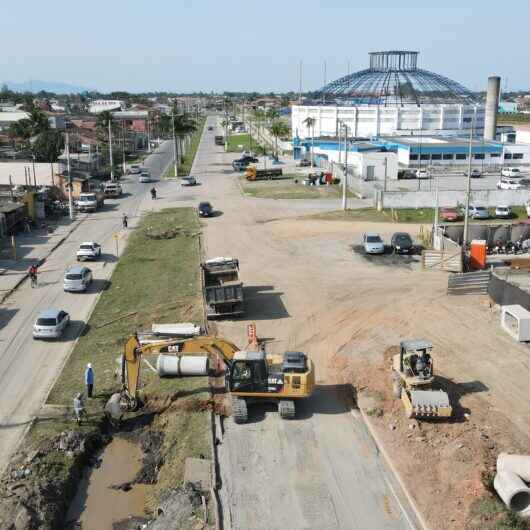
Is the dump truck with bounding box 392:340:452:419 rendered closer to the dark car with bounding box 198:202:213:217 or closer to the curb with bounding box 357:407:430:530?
the curb with bounding box 357:407:430:530

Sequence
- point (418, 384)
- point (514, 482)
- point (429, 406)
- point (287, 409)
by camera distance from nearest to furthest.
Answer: point (514, 482), point (429, 406), point (287, 409), point (418, 384)

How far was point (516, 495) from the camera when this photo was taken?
1584cm

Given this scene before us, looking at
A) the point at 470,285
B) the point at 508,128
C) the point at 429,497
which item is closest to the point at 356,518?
the point at 429,497

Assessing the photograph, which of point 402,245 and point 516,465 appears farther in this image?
point 402,245

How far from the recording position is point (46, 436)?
66.2 feet

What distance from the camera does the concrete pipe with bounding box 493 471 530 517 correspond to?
1578 cm

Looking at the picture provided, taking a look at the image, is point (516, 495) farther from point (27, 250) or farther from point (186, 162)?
point (186, 162)

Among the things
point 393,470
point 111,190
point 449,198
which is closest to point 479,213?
point 449,198

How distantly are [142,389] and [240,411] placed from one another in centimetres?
473

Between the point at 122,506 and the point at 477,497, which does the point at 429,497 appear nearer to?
the point at 477,497

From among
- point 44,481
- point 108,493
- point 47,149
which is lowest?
point 108,493

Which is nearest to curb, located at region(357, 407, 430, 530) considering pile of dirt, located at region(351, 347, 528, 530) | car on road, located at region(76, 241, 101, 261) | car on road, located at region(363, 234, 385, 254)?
pile of dirt, located at region(351, 347, 528, 530)

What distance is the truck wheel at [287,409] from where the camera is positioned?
67.4 feet

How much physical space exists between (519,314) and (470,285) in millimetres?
6075
